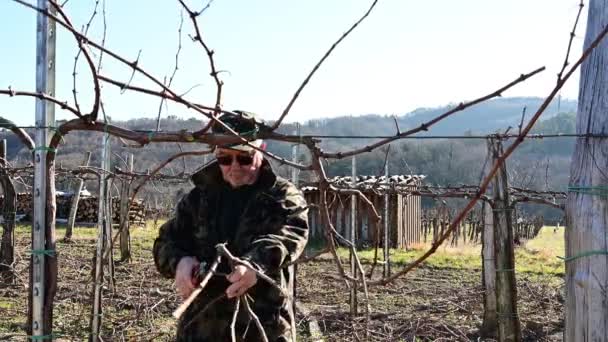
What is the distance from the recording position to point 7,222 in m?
8.83

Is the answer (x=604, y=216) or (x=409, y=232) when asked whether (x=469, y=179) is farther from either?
(x=604, y=216)

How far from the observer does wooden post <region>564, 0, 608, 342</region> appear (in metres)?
2.03

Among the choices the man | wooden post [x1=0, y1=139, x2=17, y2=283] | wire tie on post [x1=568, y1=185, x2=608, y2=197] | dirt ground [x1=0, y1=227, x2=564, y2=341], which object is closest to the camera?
wire tie on post [x1=568, y1=185, x2=608, y2=197]

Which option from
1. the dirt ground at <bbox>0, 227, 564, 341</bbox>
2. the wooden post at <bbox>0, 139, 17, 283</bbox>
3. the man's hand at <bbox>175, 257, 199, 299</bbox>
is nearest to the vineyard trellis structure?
the man's hand at <bbox>175, 257, 199, 299</bbox>

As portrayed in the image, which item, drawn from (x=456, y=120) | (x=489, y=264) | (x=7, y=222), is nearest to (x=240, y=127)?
(x=489, y=264)

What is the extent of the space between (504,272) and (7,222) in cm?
640

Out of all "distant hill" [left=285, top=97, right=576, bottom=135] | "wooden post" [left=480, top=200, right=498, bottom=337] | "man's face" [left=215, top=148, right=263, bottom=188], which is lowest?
"wooden post" [left=480, top=200, right=498, bottom=337]

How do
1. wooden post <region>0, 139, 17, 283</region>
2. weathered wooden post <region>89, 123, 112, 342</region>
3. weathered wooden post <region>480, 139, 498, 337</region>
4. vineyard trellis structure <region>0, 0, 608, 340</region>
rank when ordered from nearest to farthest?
1. vineyard trellis structure <region>0, 0, 608, 340</region>
2. weathered wooden post <region>89, 123, 112, 342</region>
3. weathered wooden post <region>480, 139, 498, 337</region>
4. wooden post <region>0, 139, 17, 283</region>

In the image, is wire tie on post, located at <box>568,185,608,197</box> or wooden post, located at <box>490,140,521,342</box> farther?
wooden post, located at <box>490,140,521,342</box>

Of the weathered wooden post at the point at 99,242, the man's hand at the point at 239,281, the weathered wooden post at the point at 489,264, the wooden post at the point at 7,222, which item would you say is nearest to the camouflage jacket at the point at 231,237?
the man's hand at the point at 239,281

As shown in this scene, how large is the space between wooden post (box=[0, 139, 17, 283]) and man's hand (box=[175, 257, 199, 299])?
20.8 feet

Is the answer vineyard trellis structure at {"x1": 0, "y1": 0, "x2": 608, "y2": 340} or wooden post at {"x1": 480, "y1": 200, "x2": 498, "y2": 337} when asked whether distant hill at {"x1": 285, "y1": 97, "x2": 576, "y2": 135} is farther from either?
vineyard trellis structure at {"x1": 0, "y1": 0, "x2": 608, "y2": 340}

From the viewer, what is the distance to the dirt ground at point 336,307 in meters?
6.34

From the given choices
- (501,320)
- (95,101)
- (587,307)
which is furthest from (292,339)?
(501,320)
